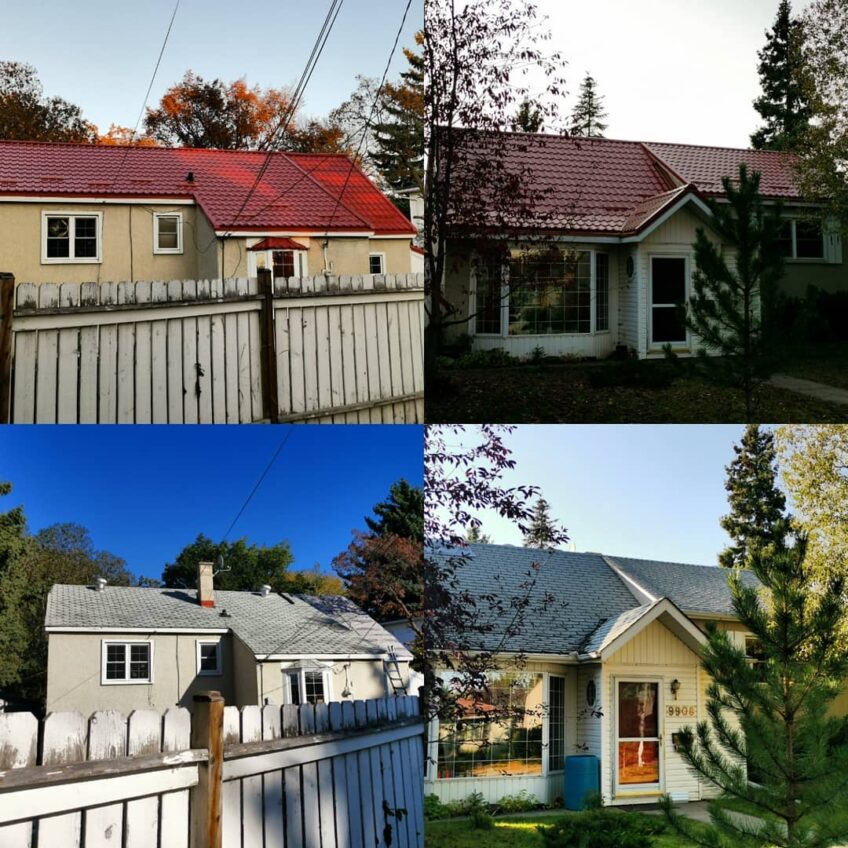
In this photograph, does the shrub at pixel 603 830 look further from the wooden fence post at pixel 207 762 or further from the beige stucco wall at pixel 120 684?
the wooden fence post at pixel 207 762

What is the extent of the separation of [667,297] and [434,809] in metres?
4.87

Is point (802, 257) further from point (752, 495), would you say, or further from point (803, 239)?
point (752, 495)

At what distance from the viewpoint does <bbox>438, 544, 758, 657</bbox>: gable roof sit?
246 inches

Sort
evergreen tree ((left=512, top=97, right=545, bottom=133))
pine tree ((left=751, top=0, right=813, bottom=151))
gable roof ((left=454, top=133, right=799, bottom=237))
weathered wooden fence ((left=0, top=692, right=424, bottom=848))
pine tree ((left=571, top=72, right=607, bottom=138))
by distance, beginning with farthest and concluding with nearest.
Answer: pine tree ((left=751, top=0, right=813, bottom=151)) → gable roof ((left=454, top=133, right=799, bottom=237)) → pine tree ((left=571, top=72, right=607, bottom=138)) → evergreen tree ((left=512, top=97, right=545, bottom=133)) → weathered wooden fence ((left=0, top=692, right=424, bottom=848))

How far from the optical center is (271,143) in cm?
605

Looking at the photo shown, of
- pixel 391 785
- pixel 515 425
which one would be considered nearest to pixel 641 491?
pixel 515 425

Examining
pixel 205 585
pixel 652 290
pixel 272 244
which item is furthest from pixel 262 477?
pixel 652 290

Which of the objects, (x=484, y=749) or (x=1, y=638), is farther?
(x=484, y=749)

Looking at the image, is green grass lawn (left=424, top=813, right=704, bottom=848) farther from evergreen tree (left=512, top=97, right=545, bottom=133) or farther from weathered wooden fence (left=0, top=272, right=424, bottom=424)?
evergreen tree (left=512, top=97, right=545, bottom=133)

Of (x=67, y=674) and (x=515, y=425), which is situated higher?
(x=515, y=425)

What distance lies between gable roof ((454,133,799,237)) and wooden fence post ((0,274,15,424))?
4.02m

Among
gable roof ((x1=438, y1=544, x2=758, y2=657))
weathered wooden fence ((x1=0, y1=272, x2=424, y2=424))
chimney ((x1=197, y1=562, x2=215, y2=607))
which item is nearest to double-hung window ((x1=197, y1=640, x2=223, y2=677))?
chimney ((x1=197, y1=562, x2=215, y2=607))

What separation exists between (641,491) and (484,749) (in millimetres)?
2485

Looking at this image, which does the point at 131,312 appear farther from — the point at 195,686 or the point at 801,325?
the point at 801,325
